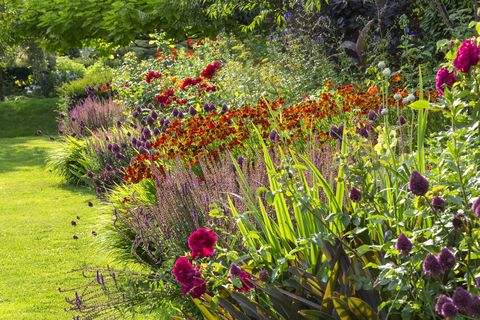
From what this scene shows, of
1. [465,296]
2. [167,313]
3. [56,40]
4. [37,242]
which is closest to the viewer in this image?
[465,296]

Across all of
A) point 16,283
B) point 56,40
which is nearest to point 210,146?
point 16,283

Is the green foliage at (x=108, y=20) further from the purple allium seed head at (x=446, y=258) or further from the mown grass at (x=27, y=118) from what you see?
the purple allium seed head at (x=446, y=258)

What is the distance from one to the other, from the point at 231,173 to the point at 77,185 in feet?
19.7

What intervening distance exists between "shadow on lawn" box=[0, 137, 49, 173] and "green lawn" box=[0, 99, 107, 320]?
2 cm

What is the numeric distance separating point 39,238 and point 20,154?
7159mm

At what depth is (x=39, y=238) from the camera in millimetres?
7203

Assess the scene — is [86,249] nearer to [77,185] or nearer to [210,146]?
[210,146]

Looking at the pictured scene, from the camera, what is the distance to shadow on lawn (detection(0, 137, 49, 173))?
491 inches

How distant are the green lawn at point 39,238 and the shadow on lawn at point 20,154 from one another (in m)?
0.02

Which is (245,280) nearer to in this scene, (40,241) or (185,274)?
(185,274)

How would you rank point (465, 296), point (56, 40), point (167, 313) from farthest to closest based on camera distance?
point (56, 40), point (167, 313), point (465, 296)

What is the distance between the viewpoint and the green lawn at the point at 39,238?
5.20 m

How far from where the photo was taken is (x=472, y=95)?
274 cm

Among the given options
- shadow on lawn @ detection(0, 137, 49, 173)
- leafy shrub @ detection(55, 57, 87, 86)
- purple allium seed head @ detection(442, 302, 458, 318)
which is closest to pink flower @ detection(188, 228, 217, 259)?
purple allium seed head @ detection(442, 302, 458, 318)
